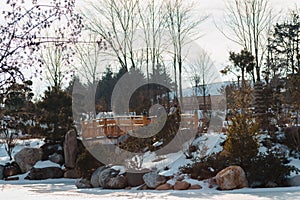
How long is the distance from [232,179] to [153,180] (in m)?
1.75

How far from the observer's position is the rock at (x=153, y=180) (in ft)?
29.1

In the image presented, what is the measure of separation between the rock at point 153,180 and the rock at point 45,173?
15.7 ft

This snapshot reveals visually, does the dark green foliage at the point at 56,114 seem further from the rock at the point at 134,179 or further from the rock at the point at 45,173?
the rock at the point at 134,179

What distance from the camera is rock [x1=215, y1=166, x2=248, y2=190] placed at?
799 cm

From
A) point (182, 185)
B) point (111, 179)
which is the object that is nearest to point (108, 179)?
point (111, 179)

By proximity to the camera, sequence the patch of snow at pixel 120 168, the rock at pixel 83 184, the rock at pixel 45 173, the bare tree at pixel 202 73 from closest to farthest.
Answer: the patch of snow at pixel 120 168
the rock at pixel 83 184
the rock at pixel 45 173
the bare tree at pixel 202 73

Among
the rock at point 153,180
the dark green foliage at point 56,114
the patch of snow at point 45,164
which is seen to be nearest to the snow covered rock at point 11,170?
the patch of snow at point 45,164

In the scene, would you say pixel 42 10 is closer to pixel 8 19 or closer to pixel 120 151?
pixel 8 19

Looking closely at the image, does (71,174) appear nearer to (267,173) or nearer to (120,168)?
(120,168)

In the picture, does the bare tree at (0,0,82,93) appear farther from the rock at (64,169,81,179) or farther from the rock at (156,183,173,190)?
the rock at (64,169,81,179)

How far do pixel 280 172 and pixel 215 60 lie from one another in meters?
12.4

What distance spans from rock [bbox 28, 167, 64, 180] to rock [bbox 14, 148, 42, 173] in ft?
2.80

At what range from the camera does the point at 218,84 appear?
20094mm

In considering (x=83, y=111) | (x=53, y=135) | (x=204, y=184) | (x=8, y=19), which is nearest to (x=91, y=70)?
(x=83, y=111)
